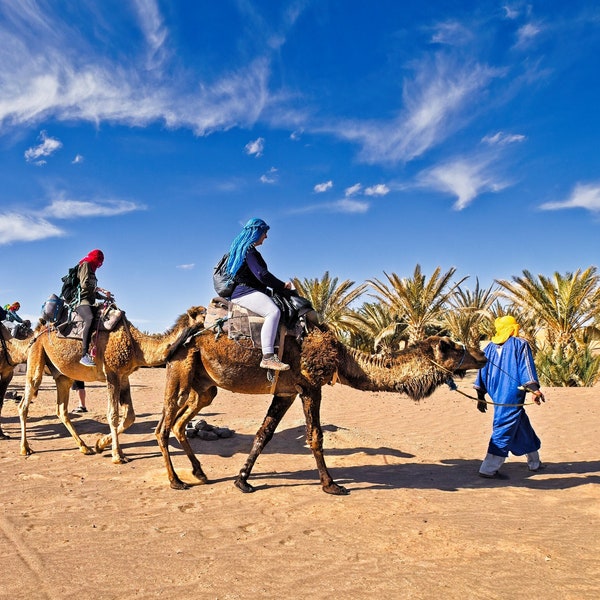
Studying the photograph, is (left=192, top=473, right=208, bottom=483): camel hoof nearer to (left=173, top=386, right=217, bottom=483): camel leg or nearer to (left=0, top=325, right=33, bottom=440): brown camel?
(left=173, top=386, right=217, bottom=483): camel leg

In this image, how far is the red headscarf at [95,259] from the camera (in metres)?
8.13

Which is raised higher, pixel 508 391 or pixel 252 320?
pixel 252 320

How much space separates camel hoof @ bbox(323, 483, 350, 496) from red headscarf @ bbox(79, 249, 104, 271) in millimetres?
5012

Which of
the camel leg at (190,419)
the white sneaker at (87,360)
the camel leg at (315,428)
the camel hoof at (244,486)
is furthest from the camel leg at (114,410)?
the camel leg at (315,428)

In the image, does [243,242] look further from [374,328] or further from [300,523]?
[374,328]

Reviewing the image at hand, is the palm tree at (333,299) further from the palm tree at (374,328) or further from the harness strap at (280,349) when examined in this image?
the harness strap at (280,349)

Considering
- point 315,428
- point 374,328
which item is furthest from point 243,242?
point 374,328

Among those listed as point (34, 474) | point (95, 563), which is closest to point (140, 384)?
point (34, 474)

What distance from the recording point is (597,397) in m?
13.3

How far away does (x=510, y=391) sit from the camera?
7074mm

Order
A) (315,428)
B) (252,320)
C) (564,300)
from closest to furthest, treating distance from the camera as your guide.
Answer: (252,320)
(315,428)
(564,300)

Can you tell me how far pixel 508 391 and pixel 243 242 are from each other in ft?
13.8

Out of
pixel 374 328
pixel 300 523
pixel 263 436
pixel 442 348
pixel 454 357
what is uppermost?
pixel 374 328

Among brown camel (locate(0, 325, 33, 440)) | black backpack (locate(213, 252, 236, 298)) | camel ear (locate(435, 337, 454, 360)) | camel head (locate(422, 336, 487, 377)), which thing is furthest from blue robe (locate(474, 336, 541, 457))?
brown camel (locate(0, 325, 33, 440))
